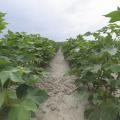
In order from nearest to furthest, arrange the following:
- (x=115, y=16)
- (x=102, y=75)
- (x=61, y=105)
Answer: (x=115, y=16), (x=102, y=75), (x=61, y=105)

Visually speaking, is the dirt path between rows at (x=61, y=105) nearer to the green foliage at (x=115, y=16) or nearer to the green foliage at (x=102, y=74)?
the green foliage at (x=102, y=74)

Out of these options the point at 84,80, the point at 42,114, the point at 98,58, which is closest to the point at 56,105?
the point at 42,114

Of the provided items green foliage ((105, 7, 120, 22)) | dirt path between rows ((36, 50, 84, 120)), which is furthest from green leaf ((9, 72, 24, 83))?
dirt path between rows ((36, 50, 84, 120))

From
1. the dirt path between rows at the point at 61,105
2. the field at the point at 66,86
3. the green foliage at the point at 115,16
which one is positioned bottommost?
the dirt path between rows at the point at 61,105

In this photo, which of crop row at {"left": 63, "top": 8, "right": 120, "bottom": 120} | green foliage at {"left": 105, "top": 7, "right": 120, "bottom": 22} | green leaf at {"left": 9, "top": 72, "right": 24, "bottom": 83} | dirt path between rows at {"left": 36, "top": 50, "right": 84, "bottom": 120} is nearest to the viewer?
green leaf at {"left": 9, "top": 72, "right": 24, "bottom": 83}

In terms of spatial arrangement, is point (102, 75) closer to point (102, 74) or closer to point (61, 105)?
point (102, 74)

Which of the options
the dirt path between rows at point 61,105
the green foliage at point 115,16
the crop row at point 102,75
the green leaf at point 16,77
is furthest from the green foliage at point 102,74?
the green leaf at point 16,77

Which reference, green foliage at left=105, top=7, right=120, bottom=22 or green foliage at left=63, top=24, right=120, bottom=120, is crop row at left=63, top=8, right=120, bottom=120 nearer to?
green foliage at left=63, top=24, right=120, bottom=120

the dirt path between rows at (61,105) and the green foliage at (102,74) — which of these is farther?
the dirt path between rows at (61,105)

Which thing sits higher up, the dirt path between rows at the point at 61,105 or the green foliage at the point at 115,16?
the green foliage at the point at 115,16

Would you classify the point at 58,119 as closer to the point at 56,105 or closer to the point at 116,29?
the point at 56,105

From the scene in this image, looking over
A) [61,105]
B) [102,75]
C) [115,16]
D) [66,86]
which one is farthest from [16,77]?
[66,86]

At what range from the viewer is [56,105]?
13.0 feet

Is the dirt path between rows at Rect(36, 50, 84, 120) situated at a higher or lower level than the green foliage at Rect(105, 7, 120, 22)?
lower
